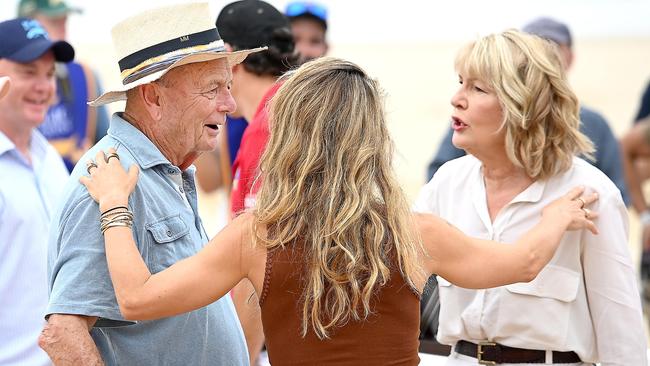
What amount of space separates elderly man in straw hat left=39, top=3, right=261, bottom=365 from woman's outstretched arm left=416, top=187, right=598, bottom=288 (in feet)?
2.31

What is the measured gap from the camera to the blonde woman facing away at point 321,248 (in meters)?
2.58

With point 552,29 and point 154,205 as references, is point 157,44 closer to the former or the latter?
point 154,205

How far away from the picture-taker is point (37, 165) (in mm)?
4355

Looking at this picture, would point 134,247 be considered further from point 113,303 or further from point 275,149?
point 275,149

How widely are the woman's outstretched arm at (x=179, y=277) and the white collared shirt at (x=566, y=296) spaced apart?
111 cm

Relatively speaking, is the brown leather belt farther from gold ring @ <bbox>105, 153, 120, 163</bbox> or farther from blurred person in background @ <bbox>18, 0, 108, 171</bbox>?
blurred person in background @ <bbox>18, 0, 108, 171</bbox>

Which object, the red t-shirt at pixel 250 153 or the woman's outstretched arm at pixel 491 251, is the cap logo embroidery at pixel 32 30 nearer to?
the red t-shirt at pixel 250 153

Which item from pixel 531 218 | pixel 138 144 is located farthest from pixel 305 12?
pixel 138 144

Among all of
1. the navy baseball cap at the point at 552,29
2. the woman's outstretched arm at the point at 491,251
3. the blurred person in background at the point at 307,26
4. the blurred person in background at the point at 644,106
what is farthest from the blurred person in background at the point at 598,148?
the woman's outstretched arm at the point at 491,251

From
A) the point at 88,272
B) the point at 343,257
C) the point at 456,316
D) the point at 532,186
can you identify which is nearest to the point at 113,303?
the point at 88,272

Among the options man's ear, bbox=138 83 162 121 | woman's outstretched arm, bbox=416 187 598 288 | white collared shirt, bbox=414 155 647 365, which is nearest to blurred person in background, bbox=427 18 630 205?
white collared shirt, bbox=414 155 647 365

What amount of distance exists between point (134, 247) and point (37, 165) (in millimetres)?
1812

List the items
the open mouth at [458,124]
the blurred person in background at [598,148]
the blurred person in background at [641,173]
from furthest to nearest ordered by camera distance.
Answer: the blurred person in background at [641,173] → the blurred person in background at [598,148] → the open mouth at [458,124]

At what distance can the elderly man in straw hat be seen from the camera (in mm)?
2764
